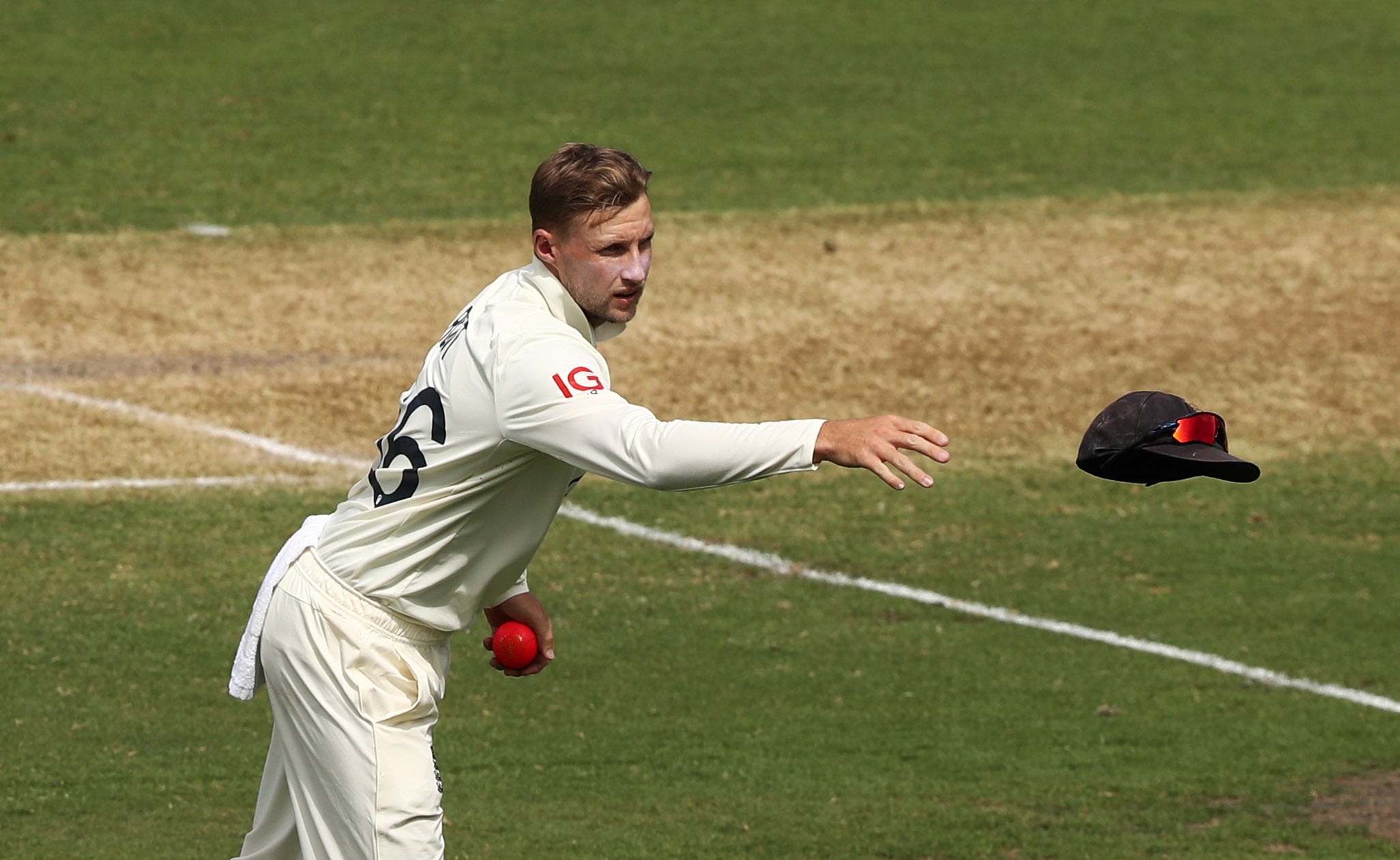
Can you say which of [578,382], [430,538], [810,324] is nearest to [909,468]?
[578,382]

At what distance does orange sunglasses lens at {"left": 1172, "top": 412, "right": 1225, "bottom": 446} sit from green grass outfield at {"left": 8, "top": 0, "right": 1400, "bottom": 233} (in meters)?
11.8

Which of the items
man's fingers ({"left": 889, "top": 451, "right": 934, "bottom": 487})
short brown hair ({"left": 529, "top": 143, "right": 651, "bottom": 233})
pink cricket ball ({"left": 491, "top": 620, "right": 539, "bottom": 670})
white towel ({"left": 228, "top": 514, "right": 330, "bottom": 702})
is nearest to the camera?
man's fingers ({"left": 889, "top": 451, "right": 934, "bottom": 487})

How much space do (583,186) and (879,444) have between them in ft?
3.57

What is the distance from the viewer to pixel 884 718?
8.38 metres

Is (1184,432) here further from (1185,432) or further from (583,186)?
(583,186)

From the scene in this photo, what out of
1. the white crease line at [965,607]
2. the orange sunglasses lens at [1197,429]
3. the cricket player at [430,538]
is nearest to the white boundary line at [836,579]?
the white crease line at [965,607]

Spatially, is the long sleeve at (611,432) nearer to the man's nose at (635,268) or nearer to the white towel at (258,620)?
the man's nose at (635,268)

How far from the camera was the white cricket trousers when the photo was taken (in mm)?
4816

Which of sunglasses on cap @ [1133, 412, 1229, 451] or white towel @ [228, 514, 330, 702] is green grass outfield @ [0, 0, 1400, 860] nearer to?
white towel @ [228, 514, 330, 702]

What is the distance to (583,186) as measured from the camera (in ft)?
15.6

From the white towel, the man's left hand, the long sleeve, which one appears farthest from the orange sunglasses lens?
the white towel

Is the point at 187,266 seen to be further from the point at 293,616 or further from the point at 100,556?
the point at 293,616

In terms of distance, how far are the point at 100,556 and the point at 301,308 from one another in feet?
14.6

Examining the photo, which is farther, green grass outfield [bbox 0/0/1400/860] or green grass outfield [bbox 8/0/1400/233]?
green grass outfield [bbox 8/0/1400/233]
